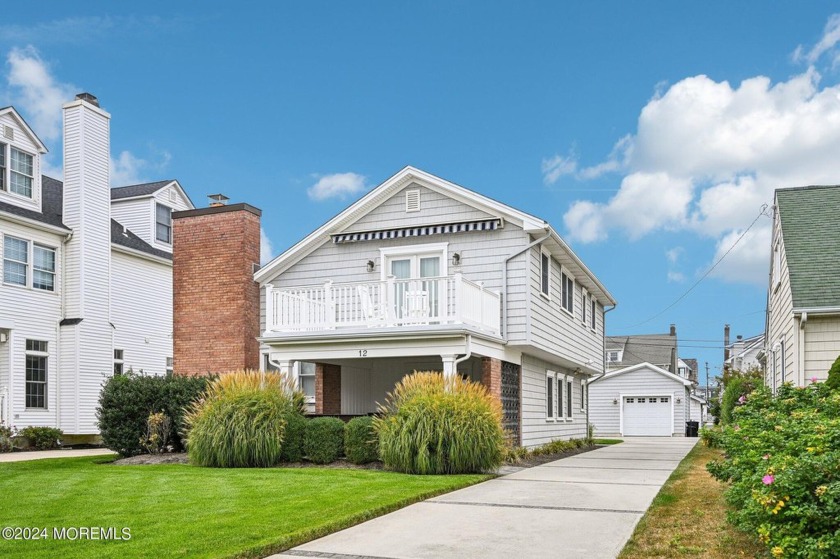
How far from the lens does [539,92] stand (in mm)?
19297

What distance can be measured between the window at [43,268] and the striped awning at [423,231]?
1036 cm

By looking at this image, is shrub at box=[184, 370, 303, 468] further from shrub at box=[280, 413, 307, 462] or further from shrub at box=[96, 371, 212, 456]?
shrub at box=[96, 371, 212, 456]

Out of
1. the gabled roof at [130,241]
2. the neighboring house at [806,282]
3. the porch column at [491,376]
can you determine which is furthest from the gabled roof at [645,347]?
the porch column at [491,376]

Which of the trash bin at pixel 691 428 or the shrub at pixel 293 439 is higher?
the shrub at pixel 293 439

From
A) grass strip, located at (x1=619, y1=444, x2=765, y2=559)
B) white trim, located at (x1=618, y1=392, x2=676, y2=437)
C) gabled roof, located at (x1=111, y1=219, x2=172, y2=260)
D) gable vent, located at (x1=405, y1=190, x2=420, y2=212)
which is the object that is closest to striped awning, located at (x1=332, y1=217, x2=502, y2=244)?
gable vent, located at (x1=405, y1=190, x2=420, y2=212)

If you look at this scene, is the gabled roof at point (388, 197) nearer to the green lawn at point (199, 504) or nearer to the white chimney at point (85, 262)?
the green lawn at point (199, 504)

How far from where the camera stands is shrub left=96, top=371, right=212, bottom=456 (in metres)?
17.9

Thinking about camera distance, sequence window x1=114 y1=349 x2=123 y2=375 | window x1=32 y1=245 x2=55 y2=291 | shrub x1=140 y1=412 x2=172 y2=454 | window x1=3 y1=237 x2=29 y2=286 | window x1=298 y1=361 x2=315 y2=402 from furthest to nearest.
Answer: window x1=114 y1=349 x2=123 y2=375 < window x1=32 y1=245 x2=55 y2=291 < window x1=3 y1=237 x2=29 y2=286 < window x1=298 y1=361 x2=315 y2=402 < shrub x1=140 y1=412 x2=172 y2=454

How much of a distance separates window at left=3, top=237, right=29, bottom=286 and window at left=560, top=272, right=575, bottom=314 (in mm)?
15494

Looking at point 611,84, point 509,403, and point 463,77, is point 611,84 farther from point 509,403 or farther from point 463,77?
point 509,403

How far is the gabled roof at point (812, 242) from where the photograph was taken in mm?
16344

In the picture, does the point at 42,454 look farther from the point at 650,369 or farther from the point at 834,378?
the point at 650,369

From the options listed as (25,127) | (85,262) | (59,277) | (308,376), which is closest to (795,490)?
(308,376)

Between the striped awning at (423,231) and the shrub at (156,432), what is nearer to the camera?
the shrub at (156,432)
